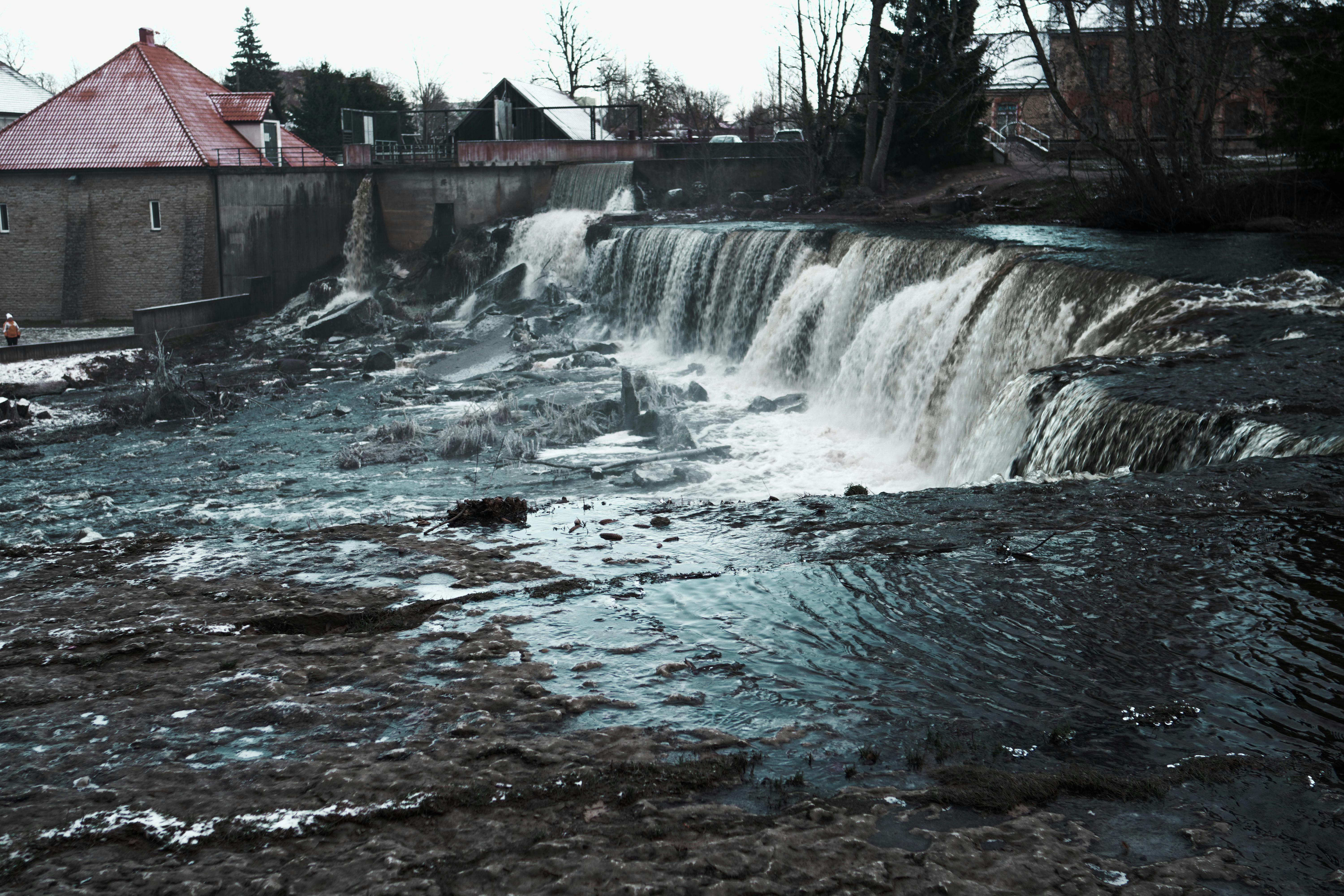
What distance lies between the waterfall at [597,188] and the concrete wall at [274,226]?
6.40 metres

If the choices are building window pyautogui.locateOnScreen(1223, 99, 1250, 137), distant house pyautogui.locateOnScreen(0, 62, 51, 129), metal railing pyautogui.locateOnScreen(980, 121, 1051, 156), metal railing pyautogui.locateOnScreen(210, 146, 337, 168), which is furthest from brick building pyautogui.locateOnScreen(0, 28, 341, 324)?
building window pyautogui.locateOnScreen(1223, 99, 1250, 137)

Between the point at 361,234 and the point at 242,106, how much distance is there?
702 cm

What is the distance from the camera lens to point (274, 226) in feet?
95.2

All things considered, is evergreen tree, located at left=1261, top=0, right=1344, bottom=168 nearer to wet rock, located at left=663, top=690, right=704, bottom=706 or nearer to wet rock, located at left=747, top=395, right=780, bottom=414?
wet rock, located at left=747, top=395, right=780, bottom=414

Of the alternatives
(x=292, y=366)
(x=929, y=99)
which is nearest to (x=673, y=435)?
(x=292, y=366)

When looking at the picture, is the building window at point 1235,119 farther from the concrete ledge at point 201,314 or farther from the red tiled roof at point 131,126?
the red tiled roof at point 131,126

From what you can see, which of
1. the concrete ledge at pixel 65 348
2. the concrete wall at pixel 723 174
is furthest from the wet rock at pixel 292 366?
the concrete wall at pixel 723 174

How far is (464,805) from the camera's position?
3145 millimetres

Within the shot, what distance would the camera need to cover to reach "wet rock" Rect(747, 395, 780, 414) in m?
15.2

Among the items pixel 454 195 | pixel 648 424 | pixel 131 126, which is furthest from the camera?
pixel 131 126

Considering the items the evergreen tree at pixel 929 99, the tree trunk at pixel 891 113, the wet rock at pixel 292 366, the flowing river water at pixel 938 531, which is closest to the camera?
the flowing river water at pixel 938 531

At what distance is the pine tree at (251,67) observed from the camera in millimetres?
49875

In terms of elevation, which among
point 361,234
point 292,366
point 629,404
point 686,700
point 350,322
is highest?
point 361,234

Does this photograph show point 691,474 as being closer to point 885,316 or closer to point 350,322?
point 885,316
